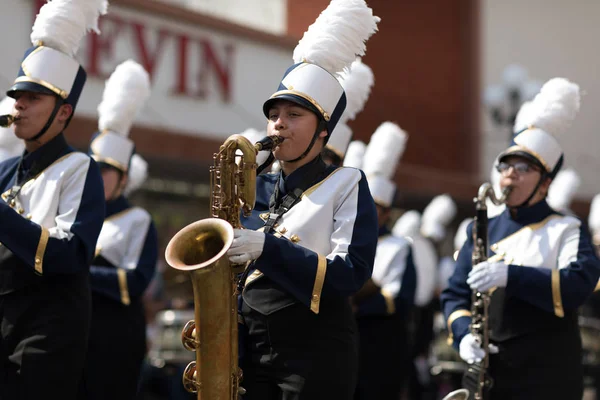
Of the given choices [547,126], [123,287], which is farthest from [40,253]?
[547,126]

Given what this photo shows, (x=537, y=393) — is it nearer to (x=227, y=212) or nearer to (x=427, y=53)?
(x=227, y=212)

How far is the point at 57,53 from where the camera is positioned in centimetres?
541

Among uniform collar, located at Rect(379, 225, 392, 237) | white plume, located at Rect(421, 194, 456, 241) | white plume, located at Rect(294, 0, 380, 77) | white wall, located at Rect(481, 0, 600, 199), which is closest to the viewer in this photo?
white plume, located at Rect(294, 0, 380, 77)

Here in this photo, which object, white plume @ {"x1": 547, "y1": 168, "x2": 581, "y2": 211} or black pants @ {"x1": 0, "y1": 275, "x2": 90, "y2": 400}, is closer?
black pants @ {"x1": 0, "y1": 275, "x2": 90, "y2": 400}

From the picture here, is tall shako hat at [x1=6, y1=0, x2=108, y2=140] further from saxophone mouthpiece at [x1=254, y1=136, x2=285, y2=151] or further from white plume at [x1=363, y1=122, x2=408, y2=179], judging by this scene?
white plume at [x1=363, y1=122, x2=408, y2=179]

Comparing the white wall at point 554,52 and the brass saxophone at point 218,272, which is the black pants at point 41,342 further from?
the white wall at point 554,52

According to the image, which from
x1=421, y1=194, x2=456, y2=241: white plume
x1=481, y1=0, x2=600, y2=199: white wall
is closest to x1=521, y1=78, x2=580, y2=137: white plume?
x1=421, y1=194, x2=456, y2=241: white plume

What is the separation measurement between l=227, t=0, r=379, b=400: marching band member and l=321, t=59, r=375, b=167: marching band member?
196 centimetres

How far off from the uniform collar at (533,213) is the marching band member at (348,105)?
1.33m

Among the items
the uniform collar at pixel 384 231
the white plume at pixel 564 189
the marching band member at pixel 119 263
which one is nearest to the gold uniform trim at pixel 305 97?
the marching band member at pixel 119 263

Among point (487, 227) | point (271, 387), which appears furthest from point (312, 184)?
point (487, 227)

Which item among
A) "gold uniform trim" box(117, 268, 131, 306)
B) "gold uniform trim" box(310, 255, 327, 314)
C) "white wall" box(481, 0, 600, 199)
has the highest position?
"white wall" box(481, 0, 600, 199)

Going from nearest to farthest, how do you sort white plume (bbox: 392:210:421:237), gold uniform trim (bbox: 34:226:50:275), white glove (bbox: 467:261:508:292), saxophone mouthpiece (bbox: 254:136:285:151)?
saxophone mouthpiece (bbox: 254:136:285:151) → gold uniform trim (bbox: 34:226:50:275) → white glove (bbox: 467:261:508:292) → white plume (bbox: 392:210:421:237)

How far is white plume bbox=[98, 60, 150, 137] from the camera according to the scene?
733 cm
